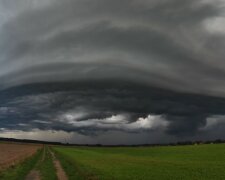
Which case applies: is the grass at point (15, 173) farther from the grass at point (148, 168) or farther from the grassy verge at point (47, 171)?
the grass at point (148, 168)

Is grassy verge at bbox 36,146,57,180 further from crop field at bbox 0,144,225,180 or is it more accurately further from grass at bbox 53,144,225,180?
grass at bbox 53,144,225,180

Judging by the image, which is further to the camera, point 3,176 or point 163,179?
point 3,176

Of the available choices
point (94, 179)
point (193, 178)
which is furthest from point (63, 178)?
point (193, 178)

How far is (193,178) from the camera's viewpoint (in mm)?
40281

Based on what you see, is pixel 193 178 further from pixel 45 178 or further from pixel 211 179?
pixel 45 178

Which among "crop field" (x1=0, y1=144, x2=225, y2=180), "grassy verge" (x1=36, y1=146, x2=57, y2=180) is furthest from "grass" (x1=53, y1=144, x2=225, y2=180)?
Result: "grassy verge" (x1=36, y1=146, x2=57, y2=180)

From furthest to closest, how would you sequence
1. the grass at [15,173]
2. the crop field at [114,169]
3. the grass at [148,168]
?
1. the grass at [148,168]
2. the crop field at [114,169]
3. the grass at [15,173]

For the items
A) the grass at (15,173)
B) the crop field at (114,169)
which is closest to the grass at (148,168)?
the crop field at (114,169)

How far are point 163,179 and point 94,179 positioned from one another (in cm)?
727

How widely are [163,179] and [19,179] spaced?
1550cm

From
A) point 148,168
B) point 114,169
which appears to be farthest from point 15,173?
point 148,168

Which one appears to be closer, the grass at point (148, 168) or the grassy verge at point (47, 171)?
the grassy verge at point (47, 171)

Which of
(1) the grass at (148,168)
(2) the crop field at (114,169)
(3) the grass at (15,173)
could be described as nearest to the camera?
(3) the grass at (15,173)

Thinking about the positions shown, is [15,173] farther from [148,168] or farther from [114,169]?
[148,168]
